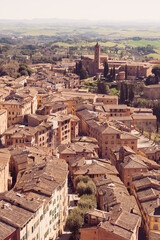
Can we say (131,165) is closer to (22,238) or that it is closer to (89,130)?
(89,130)

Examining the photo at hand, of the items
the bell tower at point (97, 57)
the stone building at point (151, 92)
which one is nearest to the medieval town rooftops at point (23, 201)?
the stone building at point (151, 92)

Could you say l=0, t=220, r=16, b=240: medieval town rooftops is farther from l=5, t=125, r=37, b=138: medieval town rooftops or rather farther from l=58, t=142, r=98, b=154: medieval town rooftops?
l=58, t=142, r=98, b=154: medieval town rooftops

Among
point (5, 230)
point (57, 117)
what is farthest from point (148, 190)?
point (57, 117)

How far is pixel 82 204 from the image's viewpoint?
106 feet

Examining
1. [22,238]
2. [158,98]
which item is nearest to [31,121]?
[22,238]

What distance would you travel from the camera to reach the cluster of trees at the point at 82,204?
30323 mm

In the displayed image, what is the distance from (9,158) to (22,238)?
42.0 ft

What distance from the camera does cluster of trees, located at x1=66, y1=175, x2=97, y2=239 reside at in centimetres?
3032

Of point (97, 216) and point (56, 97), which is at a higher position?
point (56, 97)

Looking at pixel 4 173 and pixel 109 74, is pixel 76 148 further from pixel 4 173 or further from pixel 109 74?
pixel 109 74

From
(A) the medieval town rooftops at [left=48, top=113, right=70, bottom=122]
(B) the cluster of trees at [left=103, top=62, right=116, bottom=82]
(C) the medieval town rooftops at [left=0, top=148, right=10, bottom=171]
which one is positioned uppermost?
(B) the cluster of trees at [left=103, top=62, right=116, bottom=82]

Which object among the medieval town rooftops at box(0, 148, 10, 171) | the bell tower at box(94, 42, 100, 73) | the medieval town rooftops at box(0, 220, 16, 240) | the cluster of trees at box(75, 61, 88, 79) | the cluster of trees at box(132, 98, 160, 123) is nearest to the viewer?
the medieval town rooftops at box(0, 220, 16, 240)

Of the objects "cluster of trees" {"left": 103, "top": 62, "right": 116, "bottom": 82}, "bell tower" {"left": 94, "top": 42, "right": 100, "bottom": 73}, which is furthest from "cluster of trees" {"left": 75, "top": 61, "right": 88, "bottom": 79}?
"bell tower" {"left": 94, "top": 42, "right": 100, "bottom": 73}

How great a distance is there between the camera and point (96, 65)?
98.3 m
